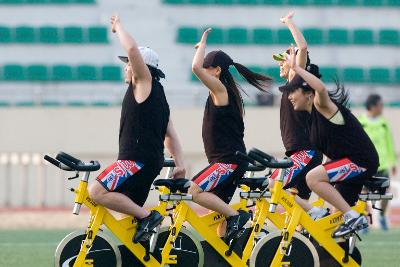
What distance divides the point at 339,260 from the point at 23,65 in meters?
30.0

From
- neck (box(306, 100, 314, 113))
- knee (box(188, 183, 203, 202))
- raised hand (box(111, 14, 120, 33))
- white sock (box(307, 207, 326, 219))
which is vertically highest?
raised hand (box(111, 14, 120, 33))

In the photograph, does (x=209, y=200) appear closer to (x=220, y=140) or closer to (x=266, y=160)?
(x=220, y=140)

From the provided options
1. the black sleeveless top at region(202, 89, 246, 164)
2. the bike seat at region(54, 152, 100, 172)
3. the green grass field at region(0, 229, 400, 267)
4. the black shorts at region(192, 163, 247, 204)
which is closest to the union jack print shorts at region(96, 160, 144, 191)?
the bike seat at region(54, 152, 100, 172)

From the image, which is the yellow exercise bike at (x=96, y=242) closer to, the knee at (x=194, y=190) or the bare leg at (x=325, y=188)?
the knee at (x=194, y=190)

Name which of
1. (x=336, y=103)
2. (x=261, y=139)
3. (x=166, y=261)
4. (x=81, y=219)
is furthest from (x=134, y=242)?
(x=261, y=139)

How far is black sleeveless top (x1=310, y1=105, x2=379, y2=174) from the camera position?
1056 centimetres

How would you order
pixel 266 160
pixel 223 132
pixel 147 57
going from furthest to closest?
pixel 223 132, pixel 147 57, pixel 266 160

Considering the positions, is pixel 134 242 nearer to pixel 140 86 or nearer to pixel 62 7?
pixel 140 86

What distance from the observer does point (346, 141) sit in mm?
10570

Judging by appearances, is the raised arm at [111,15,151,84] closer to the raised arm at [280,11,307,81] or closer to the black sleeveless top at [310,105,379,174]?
the black sleeveless top at [310,105,379,174]

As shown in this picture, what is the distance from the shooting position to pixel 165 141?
11273mm

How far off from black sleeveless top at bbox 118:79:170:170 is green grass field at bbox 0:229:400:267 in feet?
11.0

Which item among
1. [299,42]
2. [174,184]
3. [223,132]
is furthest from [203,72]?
[174,184]

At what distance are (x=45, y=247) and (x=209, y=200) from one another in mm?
5803
